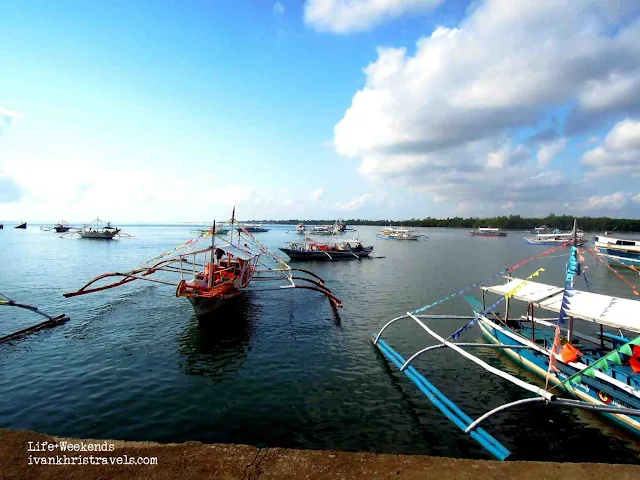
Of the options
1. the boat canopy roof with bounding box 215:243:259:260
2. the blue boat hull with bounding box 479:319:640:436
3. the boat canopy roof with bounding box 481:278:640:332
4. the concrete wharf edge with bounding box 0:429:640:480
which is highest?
the boat canopy roof with bounding box 215:243:259:260

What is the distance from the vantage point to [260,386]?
43.6ft

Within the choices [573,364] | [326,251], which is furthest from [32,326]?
[326,251]

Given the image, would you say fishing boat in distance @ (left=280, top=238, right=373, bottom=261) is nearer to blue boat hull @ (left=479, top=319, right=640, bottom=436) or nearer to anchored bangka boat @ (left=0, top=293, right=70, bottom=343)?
anchored bangka boat @ (left=0, top=293, right=70, bottom=343)

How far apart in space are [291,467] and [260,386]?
8.85 m

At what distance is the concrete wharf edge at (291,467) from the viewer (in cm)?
483

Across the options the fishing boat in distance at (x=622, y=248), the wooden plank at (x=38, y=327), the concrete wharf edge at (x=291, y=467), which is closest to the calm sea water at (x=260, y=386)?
the wooden plank at (x=38, y=327)

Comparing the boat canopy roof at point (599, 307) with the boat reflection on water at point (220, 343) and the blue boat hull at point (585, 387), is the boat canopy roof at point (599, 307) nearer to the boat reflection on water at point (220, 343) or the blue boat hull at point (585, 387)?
the blue boat hull at point (585, 387)

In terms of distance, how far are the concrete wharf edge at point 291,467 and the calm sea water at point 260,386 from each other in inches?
197

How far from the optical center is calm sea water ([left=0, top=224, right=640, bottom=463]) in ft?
33.3

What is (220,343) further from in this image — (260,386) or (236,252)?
(236,252)

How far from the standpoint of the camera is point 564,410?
38.8 feet

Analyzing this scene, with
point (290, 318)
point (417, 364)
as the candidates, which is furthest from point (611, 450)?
point (290, 318)

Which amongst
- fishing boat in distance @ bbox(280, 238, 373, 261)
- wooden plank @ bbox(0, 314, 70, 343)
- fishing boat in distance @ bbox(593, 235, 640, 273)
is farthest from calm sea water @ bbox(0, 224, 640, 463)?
fishing boat in distance @ bbox(593, 235, 640, 273)

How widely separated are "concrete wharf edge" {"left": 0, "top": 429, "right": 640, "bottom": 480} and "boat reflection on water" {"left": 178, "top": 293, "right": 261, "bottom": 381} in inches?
360
